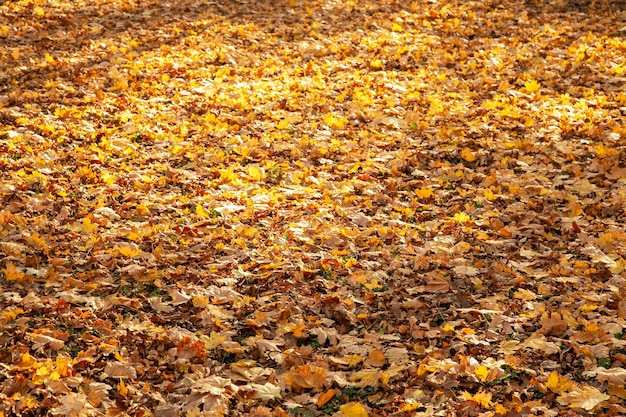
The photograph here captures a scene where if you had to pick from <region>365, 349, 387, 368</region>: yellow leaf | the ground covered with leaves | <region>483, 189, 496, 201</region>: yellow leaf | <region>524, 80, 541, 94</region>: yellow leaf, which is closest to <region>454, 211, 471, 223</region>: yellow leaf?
the ground covered with leaves

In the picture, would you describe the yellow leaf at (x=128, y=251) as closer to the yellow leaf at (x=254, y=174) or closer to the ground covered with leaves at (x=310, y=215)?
the ground covered with leaves at (x=310, y=215)

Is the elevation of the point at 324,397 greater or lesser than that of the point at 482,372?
lesser

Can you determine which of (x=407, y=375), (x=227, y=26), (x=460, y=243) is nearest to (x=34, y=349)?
(x=407, y=375)

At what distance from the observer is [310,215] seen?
6250 millimetres

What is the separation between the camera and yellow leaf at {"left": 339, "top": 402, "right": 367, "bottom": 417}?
391 cm

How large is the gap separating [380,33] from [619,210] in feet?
19.1

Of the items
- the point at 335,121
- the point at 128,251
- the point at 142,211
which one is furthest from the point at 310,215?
the point at 335,121

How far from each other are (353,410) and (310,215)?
261cm

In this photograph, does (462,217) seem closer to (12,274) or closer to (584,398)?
(584,398)

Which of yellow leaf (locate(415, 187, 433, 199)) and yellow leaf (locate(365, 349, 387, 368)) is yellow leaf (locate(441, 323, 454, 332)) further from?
yellow leaf (locate(415, 187, 433, 199))

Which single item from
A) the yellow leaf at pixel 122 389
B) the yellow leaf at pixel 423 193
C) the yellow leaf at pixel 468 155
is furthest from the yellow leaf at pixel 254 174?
the yellow leaf at pixel 122 389

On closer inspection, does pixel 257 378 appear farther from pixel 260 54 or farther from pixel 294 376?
pixel 260 54

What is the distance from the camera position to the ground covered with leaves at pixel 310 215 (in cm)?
419

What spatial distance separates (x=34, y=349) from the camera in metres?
4.31
